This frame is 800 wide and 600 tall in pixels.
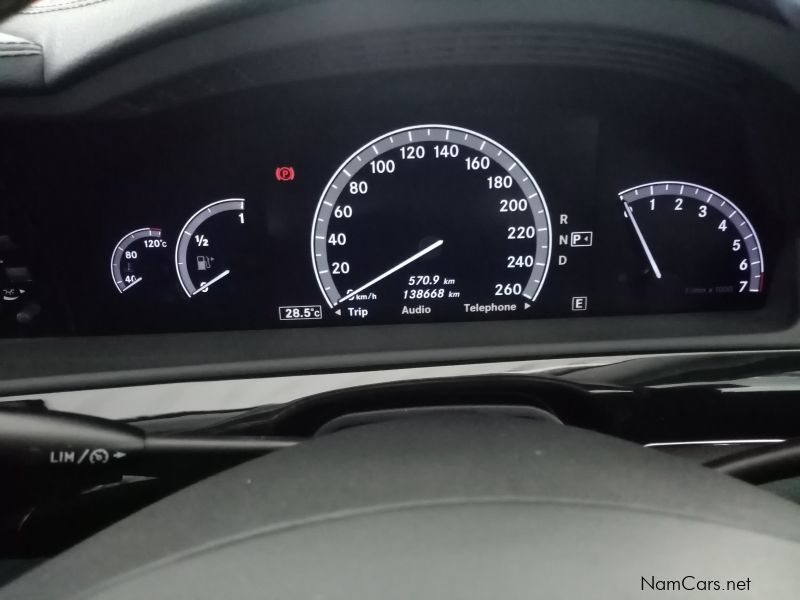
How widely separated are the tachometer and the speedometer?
0.23 m

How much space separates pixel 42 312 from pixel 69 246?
16cm

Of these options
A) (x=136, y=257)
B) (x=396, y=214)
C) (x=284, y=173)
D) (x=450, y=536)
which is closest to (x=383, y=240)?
(x=396, y=214)

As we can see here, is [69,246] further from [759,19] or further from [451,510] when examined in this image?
[759,19]

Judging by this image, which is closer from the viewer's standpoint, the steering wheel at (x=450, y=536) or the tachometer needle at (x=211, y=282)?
the steering wheel at (x=450, y=536)

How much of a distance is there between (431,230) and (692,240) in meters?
0.59

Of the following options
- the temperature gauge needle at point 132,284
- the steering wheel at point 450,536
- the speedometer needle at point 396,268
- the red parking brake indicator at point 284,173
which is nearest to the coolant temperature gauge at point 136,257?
the temperature gauge needle at point 132,284

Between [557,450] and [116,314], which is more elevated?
[116,314]

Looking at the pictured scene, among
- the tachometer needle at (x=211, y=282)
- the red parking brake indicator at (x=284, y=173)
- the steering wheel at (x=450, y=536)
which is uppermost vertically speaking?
the red parking brake indicator at (x=284, y=173)

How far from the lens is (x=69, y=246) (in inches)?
79.0

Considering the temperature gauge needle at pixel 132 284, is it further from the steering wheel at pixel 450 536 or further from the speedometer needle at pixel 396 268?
the steering wheel at pixel 450 536

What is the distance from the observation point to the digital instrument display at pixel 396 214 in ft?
6.46

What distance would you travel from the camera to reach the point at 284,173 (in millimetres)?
2018

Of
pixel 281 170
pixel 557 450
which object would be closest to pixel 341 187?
pixel 281 170

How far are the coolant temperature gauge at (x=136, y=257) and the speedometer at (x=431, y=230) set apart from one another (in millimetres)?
352
